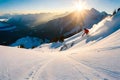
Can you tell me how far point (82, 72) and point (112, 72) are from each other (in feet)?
7.50

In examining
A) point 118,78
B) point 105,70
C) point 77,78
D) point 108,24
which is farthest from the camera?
point 108,24

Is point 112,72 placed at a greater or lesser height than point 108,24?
lesser

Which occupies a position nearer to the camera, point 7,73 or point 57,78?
point 57,78

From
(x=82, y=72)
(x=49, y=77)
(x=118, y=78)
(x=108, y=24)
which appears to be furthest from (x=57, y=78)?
(x=108, y=24)

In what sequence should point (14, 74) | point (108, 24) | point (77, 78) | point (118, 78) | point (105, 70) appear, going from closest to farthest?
point (118, 78)
point (77, 78)
point (105, 70)
point (14, 74)
point (108, 24)

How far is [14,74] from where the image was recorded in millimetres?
16016

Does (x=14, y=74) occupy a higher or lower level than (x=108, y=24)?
lower

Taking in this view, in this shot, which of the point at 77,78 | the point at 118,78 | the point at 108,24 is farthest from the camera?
the point at 108,24

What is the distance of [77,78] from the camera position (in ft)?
45.5

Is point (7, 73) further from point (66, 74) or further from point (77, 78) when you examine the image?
point (77, 78)

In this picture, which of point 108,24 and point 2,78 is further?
point 108,24

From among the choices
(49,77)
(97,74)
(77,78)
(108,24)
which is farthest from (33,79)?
(108,24)

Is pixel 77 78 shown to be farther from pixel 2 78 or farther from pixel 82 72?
pixel 2 78

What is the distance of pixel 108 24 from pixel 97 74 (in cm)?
4705
